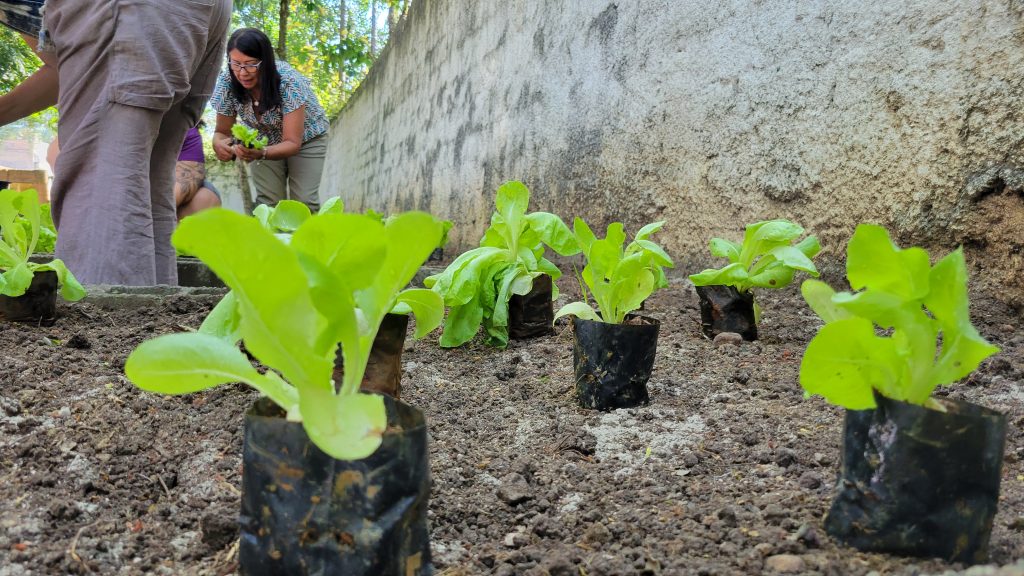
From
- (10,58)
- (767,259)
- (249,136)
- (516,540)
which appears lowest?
(516,540)

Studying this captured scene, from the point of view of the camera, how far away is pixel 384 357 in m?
1.26

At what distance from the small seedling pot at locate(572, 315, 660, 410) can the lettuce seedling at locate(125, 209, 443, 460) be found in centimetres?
67

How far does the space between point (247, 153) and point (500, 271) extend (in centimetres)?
295

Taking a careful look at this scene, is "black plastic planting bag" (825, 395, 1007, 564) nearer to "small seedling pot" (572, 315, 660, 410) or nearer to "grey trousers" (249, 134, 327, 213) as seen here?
"small seedling pot" (572, 315, 660, 410)

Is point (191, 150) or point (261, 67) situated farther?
point (261, 67)

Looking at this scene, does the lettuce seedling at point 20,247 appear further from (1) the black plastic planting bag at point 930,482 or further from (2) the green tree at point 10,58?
(2) the green tree at point 10,58

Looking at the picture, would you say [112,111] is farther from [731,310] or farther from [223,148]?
[223,148]

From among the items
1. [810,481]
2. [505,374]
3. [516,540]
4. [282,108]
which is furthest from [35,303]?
[282,108]

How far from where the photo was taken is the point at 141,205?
224 centimetres

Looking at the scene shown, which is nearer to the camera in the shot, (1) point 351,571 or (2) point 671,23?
(1) point 351,571

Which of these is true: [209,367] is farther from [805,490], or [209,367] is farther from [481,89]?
[481,89]

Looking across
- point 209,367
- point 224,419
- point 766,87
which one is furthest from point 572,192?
point 209,367

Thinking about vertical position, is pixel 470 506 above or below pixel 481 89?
below

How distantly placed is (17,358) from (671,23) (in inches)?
81.3
